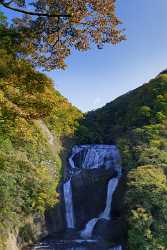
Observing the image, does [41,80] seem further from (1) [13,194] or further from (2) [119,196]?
(2) [119,196]

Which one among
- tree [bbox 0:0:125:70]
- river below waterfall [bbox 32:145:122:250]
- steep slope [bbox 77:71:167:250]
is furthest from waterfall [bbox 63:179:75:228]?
tree [bbox 0:0:125:70]

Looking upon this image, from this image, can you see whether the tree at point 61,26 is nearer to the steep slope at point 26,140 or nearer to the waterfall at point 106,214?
the steep slope at point 26,140

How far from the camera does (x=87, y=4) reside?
35.6 feet

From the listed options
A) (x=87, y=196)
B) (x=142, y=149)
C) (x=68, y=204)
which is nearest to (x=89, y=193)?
(x=87, y=196)

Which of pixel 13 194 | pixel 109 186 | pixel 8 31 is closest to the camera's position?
pixel 8 31

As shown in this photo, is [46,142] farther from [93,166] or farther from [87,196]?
[93,166]

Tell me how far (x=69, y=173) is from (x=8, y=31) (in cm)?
2851

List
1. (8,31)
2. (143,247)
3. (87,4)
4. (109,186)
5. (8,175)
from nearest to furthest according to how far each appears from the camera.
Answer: (87,4) < (8,31) < (143,247) < (8,175) < (109,186)

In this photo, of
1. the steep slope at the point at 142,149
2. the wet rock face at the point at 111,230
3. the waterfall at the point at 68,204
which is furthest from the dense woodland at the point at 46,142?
the wet rock face at the point at 111,230

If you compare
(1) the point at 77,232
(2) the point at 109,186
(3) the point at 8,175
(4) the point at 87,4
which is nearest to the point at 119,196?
(2) the point at 109,186

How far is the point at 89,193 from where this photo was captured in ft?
124

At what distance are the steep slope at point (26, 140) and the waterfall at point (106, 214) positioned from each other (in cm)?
371

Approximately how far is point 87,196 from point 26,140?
2324 centimetres

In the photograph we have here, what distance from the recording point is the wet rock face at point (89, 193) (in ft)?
120
